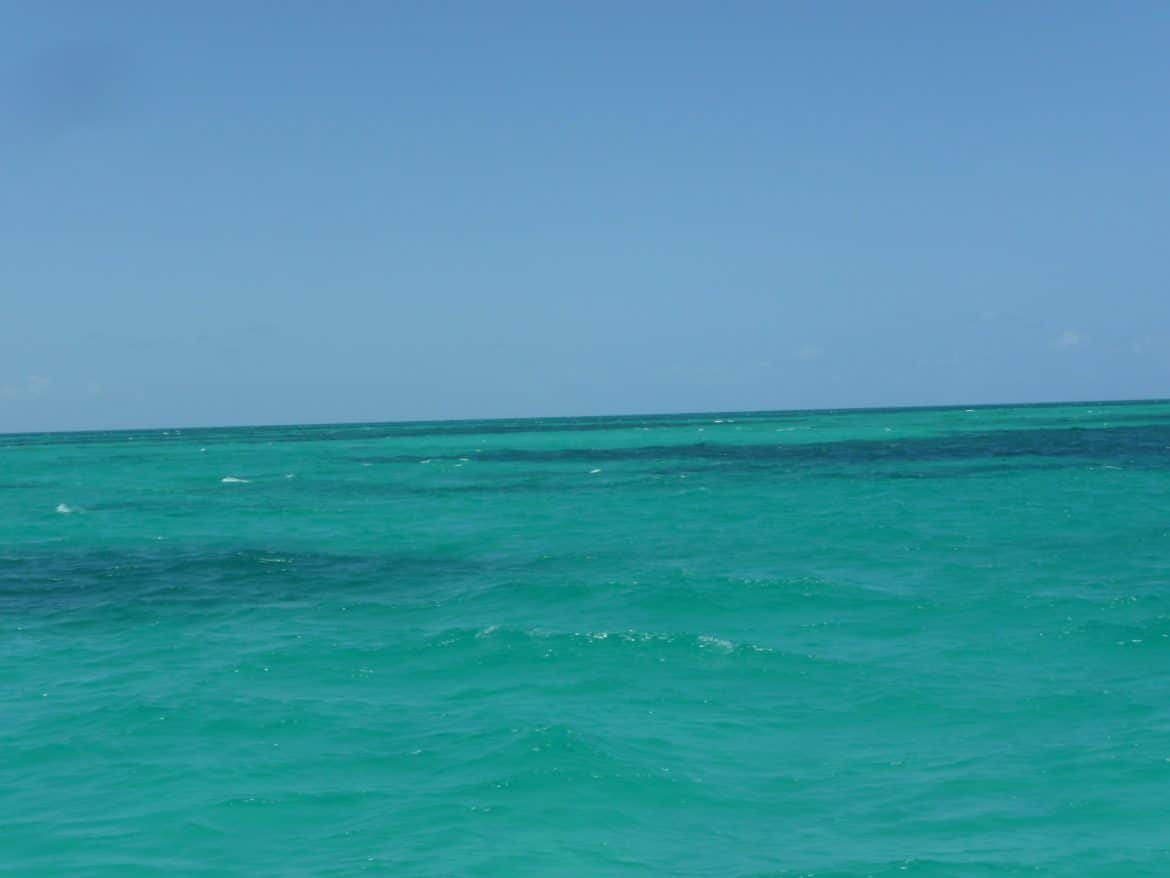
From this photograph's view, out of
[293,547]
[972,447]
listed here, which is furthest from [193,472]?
[972,447]

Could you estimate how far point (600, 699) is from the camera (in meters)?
17.8

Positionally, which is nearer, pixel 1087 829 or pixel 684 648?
pixel 1087 829

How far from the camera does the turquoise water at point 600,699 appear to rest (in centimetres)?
1260

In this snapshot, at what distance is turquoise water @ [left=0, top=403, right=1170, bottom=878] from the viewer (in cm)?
1260

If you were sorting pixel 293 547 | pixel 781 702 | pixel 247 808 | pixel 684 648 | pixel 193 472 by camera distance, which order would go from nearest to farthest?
pixel 247 808, pixel 781 702, pixel 684 648, pixel 293 547, pixel 193 472

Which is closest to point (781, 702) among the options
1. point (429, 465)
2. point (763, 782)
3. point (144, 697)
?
point (763, 782)

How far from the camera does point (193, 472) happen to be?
80688 millimetres

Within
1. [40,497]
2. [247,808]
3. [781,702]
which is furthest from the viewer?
[40,497]

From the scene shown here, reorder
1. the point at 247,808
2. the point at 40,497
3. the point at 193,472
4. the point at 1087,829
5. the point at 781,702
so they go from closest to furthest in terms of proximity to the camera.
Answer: the point at 1087,829, the point at 247,808, the point at 781,702, the point at 40,497, the point at 193,472

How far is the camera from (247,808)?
13.6 meters

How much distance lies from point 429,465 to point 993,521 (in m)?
A: 52.8

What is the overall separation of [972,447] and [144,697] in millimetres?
74327

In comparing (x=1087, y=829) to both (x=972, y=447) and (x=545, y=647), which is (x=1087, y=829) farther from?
(x=972, y=447)

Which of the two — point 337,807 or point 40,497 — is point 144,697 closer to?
point 337,807
